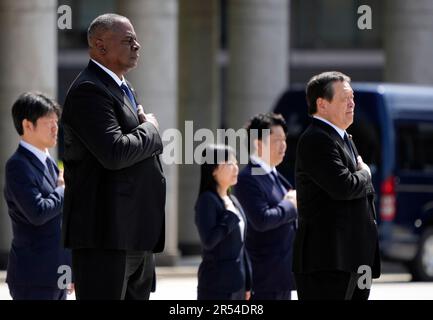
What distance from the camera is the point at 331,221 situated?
21.2 feet

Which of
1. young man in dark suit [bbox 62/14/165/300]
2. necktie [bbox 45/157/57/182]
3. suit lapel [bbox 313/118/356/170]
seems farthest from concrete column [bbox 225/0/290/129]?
young man in dark suit [bbox 62/14/165/300]

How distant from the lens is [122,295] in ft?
19.5

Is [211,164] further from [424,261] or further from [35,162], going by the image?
[424,261]

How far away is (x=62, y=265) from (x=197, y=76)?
1460 cm

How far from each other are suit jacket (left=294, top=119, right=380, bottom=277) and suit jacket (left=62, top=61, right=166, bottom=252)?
88cm

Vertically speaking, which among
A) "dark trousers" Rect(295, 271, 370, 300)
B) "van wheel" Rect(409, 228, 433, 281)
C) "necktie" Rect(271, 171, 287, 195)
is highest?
"necktie" Rect(271, 171, 287, 195)

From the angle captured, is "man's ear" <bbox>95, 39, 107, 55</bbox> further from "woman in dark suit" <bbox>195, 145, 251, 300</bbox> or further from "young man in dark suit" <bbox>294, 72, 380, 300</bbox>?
"woman in dark suit" <bbox>195, 145, 251, 300</bbox>

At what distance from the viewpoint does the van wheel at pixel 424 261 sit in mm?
17062

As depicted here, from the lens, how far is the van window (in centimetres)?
1698

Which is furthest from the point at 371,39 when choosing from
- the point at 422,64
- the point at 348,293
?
the point at 348,293

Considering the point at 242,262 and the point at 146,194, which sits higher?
the point at 146,194

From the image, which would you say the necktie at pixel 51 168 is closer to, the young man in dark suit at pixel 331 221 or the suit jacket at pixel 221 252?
the suit jacket at pixel 221 252

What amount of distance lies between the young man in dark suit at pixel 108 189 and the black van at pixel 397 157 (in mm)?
10463
